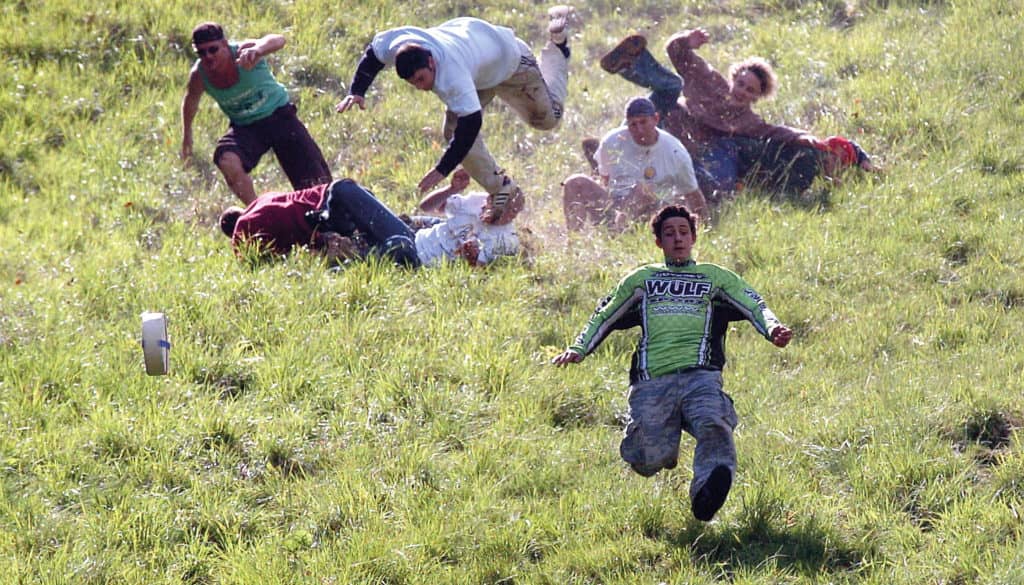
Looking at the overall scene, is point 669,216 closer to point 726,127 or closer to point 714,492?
point 714,492

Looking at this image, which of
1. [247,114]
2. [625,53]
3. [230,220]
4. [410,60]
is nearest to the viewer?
[410,60]

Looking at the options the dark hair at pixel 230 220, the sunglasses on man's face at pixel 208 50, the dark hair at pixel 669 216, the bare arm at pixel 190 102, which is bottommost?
the dark hair at pixel 230 220

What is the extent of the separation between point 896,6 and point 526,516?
32.0 ft

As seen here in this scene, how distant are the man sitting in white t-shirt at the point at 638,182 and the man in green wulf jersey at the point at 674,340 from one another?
3.50 m

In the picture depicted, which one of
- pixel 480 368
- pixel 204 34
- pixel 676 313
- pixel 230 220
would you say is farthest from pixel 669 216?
pixel 204 34

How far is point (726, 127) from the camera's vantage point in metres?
10.7

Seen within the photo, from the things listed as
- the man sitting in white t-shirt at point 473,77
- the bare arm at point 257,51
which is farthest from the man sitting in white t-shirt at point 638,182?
the bare arm at point 257,51

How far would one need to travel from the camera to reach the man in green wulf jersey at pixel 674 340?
19.7ft

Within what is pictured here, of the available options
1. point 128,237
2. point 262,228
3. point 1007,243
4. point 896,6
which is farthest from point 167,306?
point 896,6

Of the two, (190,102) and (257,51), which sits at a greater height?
(257,51)

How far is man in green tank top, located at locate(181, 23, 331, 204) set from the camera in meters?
9.88

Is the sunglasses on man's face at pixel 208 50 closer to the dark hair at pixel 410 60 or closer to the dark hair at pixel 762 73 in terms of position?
the dark hair at pixel 410 60

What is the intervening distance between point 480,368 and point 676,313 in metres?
1.64

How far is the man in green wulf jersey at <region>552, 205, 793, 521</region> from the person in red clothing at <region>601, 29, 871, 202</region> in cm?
407
